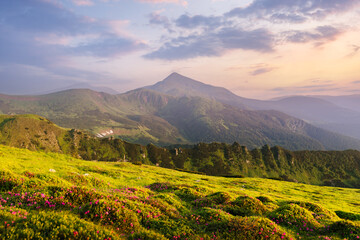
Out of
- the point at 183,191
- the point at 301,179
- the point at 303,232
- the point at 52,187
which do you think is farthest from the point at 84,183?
the point at 301,179

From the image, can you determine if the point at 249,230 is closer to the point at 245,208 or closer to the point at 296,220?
the point at 296,220

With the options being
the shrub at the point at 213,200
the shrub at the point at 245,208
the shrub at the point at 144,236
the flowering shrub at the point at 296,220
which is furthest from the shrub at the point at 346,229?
the shrub at the point at 144,236

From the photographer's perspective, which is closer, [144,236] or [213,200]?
[144,236]

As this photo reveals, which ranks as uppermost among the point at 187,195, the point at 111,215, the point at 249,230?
the point at 111,215

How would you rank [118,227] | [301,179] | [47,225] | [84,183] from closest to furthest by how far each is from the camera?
[47,225], [118,227], [84,183], [301,179]

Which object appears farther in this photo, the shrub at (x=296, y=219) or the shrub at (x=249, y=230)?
the shrub at (x=296, y=219)

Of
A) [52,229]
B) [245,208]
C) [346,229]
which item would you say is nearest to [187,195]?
[245,208]

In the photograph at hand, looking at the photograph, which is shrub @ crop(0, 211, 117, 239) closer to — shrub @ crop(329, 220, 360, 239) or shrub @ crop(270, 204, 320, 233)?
shrub @ crop(270, 204, 320, 233)

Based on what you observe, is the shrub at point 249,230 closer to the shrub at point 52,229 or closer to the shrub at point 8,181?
the shrub at point 52,229

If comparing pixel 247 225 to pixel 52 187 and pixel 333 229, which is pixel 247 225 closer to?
pixel 333 229

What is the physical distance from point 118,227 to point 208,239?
14.4 feet

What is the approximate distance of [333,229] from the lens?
11195 millimetres

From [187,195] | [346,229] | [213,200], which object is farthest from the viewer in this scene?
[187,195]

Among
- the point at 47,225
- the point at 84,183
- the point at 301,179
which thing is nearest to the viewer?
the point at 47,225
